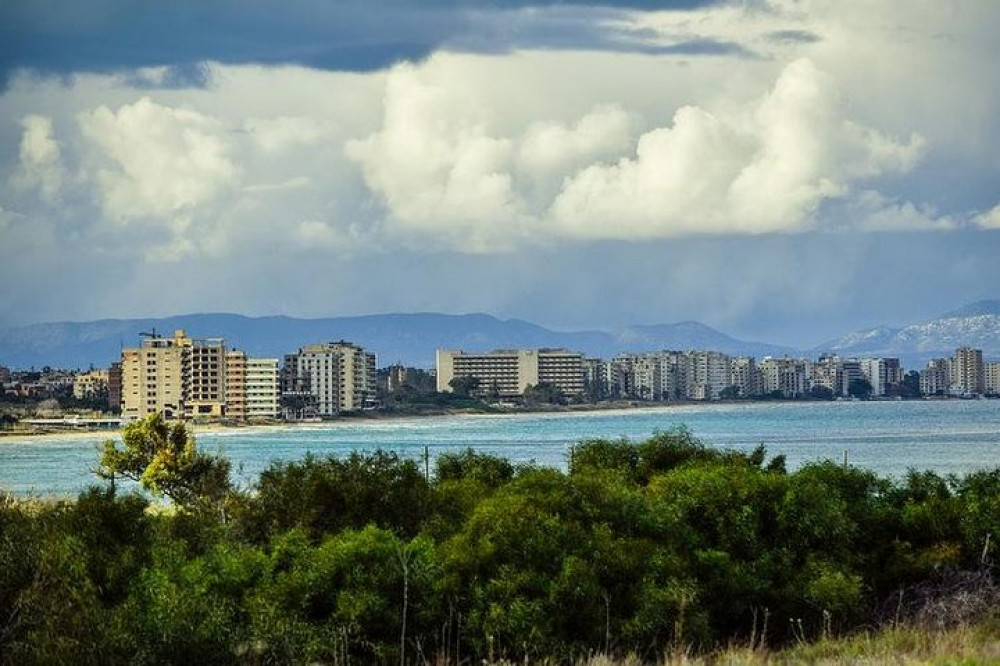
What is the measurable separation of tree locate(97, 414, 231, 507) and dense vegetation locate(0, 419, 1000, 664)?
54.7 feet

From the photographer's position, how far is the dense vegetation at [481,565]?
685 inches

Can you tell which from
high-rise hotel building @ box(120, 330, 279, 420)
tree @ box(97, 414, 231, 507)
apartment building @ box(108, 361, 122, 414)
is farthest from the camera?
apartment building @ box(108, 361, 122, 414)

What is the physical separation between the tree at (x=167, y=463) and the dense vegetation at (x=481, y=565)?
16.7 m

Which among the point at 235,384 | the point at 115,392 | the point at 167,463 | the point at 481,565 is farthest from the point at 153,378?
the point at 481,565

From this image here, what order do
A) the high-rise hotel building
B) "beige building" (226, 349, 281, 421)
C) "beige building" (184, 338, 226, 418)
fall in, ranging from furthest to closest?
1. "beige building" (226, 349, 281, 421)
2. "beige building" (184, 338, 226, 418)
3. the high-rise hotel building

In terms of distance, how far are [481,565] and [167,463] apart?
29791 millimetres

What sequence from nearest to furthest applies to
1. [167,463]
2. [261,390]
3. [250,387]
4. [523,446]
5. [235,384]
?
[167,463], [523,446], [235,384], [250,387], [261,390]

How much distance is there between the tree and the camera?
4694 centimetres

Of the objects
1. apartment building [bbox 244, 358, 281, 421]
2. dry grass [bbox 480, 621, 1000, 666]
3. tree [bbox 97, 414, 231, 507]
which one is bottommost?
dry grass [bbox 480, 621, 1000, 666]

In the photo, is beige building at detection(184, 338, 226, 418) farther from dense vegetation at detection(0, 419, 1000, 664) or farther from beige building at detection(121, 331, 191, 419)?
dense vegetation at detection(0, 419, 1000, 664)

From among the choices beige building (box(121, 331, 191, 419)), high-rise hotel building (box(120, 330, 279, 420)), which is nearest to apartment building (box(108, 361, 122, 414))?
high-rise hotel building (box(120, 330, 279, 420))

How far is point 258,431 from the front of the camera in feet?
541

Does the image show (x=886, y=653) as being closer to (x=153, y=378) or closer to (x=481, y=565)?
(x=481, y=565)

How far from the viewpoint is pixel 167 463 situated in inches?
1980
